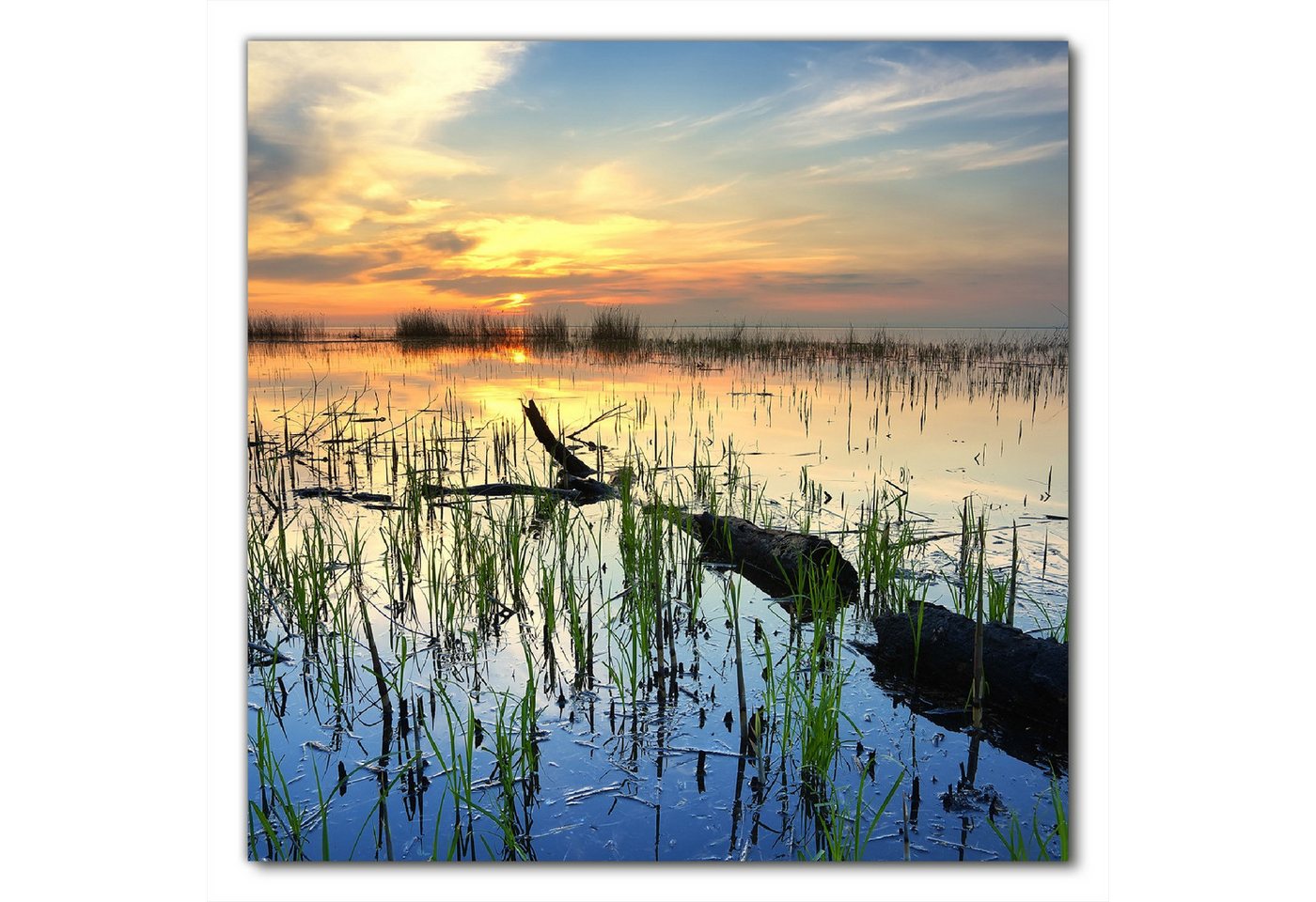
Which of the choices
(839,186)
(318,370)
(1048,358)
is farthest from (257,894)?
(1048,358)

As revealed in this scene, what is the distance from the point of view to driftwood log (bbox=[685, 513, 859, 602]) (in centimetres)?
310

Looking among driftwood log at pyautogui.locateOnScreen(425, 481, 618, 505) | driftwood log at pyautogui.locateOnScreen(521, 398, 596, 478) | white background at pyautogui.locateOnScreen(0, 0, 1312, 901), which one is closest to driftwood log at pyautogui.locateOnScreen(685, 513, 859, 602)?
driftwood log at pyautogui.locateOnScreen(425, 481, 618, 505)

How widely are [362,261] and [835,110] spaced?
1.84 m

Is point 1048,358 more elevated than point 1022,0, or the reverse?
point 1022,0

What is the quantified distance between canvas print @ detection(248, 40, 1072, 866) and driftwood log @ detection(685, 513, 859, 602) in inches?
0.8

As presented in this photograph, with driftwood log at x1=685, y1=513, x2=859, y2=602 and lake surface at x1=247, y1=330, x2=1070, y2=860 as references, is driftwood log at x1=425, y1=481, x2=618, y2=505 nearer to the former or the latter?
lake surface at x1=247, y1=330, x2=1070, y2=860

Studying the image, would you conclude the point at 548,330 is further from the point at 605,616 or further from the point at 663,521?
the point at 605,616

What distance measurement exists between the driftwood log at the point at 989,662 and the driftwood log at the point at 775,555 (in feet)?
1.10

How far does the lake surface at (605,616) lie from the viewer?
7.09 ft

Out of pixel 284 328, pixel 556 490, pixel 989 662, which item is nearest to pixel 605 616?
pixel 556 490
